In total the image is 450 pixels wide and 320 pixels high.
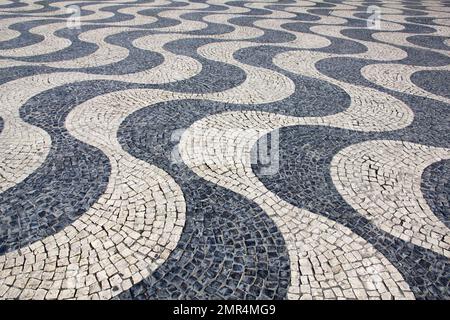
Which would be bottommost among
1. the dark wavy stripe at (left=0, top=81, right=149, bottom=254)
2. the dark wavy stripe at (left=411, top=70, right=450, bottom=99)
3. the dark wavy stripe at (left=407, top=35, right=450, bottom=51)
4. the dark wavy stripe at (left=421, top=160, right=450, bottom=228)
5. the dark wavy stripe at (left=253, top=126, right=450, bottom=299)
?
the dark wavy stripe at (left=407, top=35, right=450, bottom=51)

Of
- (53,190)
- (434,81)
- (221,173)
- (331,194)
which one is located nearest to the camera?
(53,190)

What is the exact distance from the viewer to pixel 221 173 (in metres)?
3.92

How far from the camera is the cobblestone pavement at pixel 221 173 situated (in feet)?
8.95

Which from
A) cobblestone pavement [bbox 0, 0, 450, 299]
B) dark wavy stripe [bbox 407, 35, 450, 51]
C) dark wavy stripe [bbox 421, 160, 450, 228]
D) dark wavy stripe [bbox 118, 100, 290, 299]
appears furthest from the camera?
dark wavy stripe [bbox 407, 35, 450, 51]

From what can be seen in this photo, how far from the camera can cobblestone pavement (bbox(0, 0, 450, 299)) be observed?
8.95 ft

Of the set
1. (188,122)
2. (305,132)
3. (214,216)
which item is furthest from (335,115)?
(214,216)

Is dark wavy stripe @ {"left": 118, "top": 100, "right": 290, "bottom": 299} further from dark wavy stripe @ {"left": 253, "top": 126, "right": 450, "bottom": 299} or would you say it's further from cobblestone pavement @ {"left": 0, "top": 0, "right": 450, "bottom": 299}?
dark wavy stripe @ {"left": 253, "top": 126, "right": 450, "bottom": 299}

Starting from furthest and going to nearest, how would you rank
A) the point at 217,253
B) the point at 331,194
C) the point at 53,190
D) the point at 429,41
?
the point at 429,41 < the point at 331,194 < the point at 53,190 < the point at 217,253

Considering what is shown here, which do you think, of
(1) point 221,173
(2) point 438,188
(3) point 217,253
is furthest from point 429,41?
(3) point 217,253

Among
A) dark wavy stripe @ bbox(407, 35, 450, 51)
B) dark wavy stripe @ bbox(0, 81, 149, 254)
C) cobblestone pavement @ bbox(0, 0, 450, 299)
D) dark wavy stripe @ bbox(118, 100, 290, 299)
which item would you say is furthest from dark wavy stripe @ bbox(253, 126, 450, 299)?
dark wavy stripe @ bbox(407, 35, 450, 51)

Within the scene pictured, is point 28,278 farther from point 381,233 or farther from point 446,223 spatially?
point 446,223

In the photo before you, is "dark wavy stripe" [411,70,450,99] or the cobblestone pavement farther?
"dark wavy stripe" [411,70,450,99]

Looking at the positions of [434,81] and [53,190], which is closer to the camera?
[53,190]

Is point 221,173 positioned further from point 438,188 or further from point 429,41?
point 429,41
